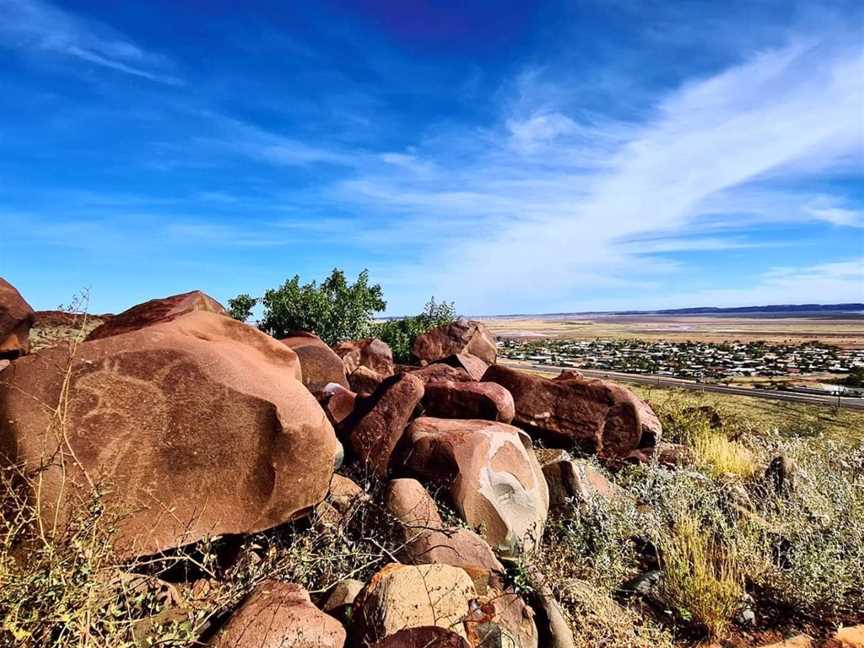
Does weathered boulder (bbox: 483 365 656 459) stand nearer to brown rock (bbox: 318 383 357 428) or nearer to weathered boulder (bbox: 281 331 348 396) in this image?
brown rock (bbox: 318 383 357 428)

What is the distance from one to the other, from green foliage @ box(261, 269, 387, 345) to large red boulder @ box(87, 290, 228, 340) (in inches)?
410

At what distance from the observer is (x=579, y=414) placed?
8797 millimetres

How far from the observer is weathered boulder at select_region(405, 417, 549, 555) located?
5.95m

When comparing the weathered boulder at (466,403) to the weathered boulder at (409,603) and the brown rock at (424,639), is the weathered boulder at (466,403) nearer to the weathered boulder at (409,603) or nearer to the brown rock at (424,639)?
the weathered boulder at (409,603)

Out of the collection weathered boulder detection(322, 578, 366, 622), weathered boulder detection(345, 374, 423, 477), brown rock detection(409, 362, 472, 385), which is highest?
brown rock detection(409, 362, 472, 385)

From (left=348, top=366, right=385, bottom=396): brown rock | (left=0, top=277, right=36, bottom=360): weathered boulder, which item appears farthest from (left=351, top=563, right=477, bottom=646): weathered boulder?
(left=0, top=277, right=36, bottom=360): weathered boulder

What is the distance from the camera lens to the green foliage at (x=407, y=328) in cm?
1812

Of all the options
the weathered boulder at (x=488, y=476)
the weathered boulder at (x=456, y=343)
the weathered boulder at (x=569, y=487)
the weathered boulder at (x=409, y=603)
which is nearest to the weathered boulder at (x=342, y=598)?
the weathered boulder at (x=409, y=603)

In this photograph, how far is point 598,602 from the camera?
5273 mm

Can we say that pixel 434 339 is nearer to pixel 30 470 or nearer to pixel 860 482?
pixel 860 482

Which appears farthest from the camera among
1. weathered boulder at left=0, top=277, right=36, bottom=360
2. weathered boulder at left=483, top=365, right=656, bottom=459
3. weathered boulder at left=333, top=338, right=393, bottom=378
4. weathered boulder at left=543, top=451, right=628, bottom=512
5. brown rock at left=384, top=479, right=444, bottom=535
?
weathered boulder at left=333, top=338, right=393, bottom=378

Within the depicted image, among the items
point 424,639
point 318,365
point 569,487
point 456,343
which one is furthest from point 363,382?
point 424,639

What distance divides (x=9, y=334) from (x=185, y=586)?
460 centimetres

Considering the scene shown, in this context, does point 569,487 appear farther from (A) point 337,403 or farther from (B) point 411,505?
(A) point 337,403
